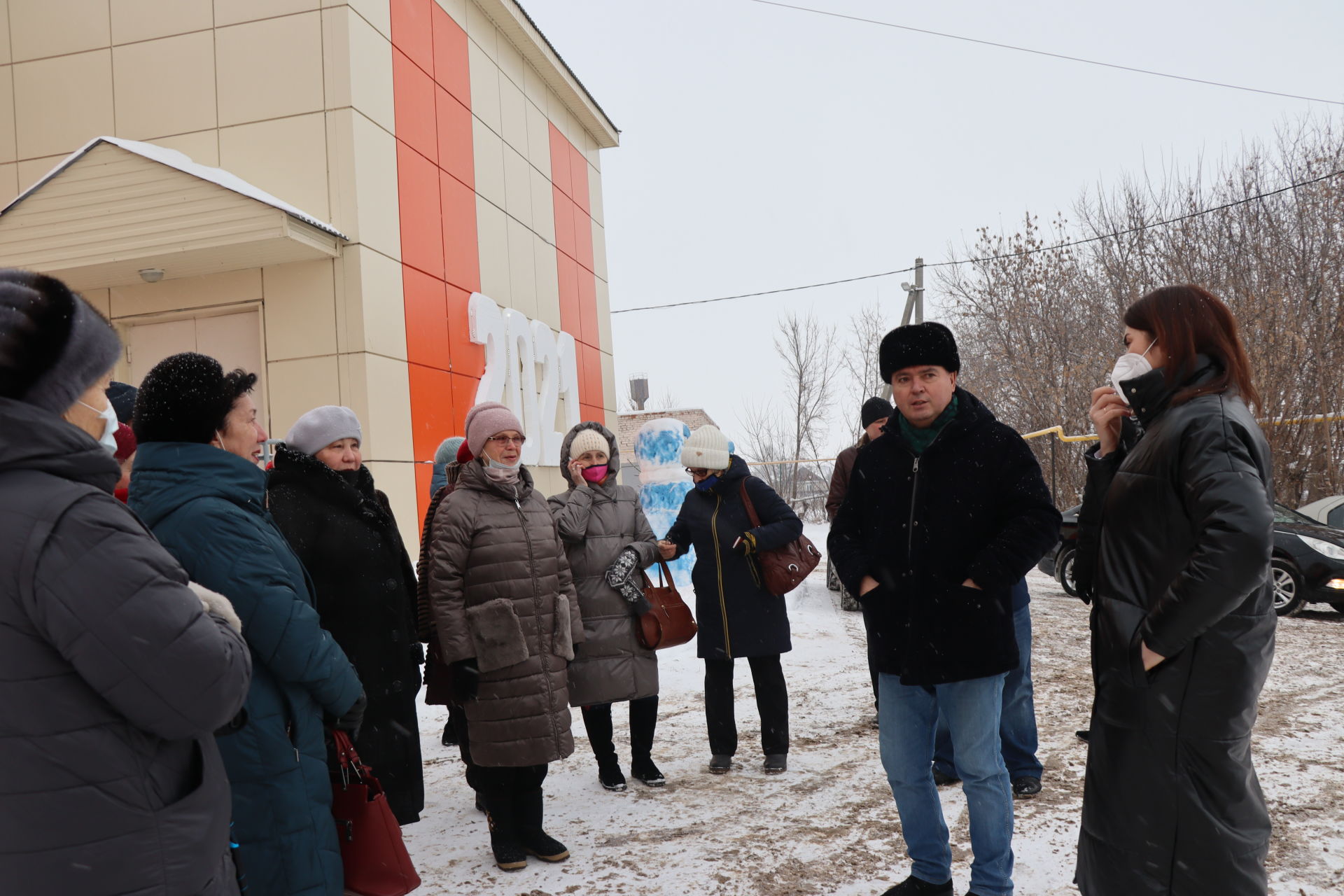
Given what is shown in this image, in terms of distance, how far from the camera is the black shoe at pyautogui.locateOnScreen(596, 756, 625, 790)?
186 inches

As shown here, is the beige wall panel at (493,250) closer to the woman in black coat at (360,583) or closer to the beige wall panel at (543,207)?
the beige wall panel at (543,207)

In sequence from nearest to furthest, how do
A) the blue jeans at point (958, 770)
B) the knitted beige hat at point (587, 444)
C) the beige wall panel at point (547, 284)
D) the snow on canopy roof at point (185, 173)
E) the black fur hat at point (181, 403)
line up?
the black fur hat at point (181, 403) < the blue jeans at point (958, 770) < the knitted beige hat at point (587, 444) < the snow on canopy roof at point (185, 173) < the beige wall panel at point (547, 284)

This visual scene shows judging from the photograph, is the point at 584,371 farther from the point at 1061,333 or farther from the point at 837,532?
the point at 1061,333

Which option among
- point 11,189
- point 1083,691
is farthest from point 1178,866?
point 11,189

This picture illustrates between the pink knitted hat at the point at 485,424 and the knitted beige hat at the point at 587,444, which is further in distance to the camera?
the knitted beige hat at the point at 587,444

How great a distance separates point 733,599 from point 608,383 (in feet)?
34.1

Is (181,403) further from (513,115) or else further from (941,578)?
(513,115)

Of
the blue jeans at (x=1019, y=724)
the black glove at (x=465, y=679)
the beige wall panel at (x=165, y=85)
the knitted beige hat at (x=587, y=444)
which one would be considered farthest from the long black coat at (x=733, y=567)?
the beige wall panel at (x=165, y=85)

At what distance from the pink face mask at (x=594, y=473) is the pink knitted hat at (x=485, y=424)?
2.59 feet

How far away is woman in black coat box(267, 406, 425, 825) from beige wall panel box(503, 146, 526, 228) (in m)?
8.99

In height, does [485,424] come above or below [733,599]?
above

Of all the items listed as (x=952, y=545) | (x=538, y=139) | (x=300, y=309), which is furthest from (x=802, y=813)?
(x=538, y=139)

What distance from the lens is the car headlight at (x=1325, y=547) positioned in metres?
9.27

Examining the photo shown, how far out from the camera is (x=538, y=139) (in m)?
13.2
